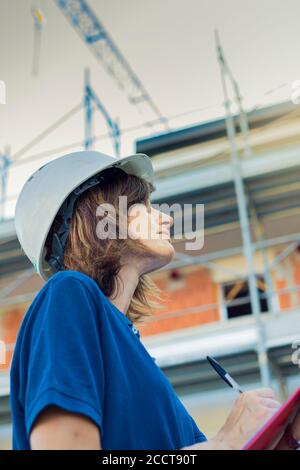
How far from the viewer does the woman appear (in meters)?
0.59

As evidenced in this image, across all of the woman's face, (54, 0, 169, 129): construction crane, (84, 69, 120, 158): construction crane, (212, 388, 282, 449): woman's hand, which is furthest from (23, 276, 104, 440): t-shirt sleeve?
(54, 0, 169, 129): construction crane

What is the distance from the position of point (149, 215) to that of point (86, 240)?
10 cm

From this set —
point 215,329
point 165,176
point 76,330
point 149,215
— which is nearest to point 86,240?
point 149,215

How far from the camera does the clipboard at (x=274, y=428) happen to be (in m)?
0.55

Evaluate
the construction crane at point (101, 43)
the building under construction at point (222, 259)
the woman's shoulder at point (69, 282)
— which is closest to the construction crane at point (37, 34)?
the building under construction at point (222, 259)

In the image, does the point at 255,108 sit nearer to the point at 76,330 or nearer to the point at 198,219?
the point at 198,219

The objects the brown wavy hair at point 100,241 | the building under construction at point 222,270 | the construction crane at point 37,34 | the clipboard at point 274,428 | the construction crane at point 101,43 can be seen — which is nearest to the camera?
the clipboard at point 274,428

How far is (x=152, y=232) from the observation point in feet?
2.98

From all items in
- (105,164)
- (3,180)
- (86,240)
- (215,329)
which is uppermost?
(3,180)

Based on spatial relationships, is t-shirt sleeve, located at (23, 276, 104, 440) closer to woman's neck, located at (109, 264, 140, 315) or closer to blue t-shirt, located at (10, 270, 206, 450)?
blue t-shirt, located at (10, 270, 206, 450)

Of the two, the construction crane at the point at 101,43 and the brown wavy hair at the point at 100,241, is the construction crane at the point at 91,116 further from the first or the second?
the brown wavy hair at the point at 100,241

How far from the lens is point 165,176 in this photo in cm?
453
